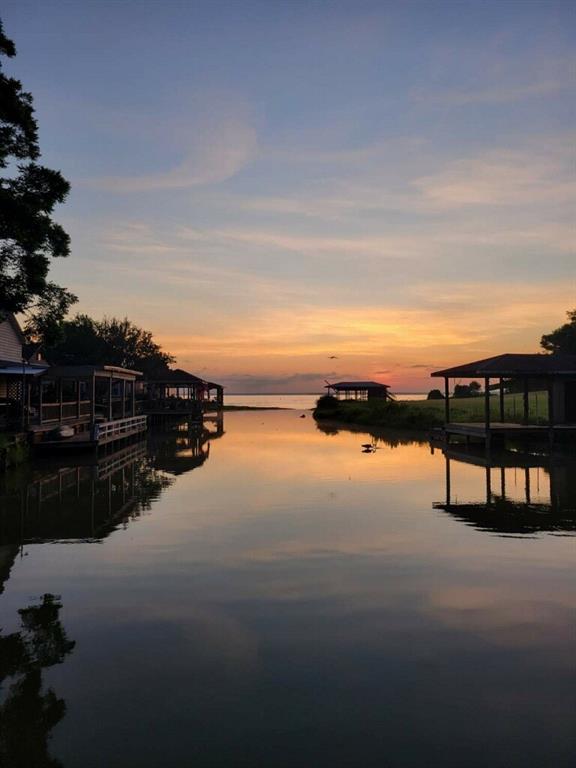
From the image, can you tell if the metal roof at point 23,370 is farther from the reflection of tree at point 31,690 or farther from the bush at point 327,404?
the bush at point 327,404

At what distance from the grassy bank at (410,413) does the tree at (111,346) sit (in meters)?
24.5

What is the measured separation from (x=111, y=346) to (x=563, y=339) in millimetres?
66089

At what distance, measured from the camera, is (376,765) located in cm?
490

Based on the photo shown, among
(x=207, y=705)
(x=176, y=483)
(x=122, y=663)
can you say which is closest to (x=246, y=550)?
(x=122, y=663)

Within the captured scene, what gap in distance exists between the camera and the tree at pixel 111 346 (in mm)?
73812

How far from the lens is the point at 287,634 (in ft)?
24.8

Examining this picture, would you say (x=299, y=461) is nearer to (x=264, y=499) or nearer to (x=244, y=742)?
(x=264, y=499)

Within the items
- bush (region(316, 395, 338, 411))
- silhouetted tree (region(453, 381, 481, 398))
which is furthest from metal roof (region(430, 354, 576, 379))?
silhouetted tree (region(453, 381, 481, 398))

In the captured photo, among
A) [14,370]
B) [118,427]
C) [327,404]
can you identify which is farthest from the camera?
[327,404]

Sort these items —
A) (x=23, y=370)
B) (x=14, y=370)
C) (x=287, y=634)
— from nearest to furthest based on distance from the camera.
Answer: (x=287, y=634) → (x=23, y=370) → (x=14, y=370)

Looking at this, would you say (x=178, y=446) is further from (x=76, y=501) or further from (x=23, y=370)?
(x=76, y=501)

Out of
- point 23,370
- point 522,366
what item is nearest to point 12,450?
point 23,370

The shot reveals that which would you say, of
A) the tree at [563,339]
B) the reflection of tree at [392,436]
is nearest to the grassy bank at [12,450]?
the reflection of tree at [392,436]

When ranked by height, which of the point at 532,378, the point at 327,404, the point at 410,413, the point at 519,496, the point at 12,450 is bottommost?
the point at 519,496
